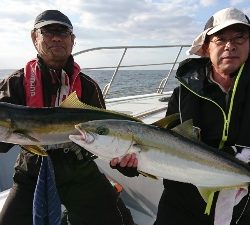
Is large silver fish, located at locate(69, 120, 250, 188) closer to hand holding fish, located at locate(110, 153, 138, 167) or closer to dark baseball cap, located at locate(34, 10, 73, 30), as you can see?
hand holding fish, located at locate(110, 153, 138, 167)

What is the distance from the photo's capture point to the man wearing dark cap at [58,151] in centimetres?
369

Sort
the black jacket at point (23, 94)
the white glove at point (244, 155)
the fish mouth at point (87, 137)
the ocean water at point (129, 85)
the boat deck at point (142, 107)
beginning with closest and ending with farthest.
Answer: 1. the fish mouth at point (87, 137)
2. the white glove at point (244, 155)
3. the black jacket at point (23, 94)
4. the boat deck at point (142, 107)
5. the ocean water at point (129, 85)

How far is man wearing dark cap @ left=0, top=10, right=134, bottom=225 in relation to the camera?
3691 mm

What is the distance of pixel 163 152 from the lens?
8.49 feet

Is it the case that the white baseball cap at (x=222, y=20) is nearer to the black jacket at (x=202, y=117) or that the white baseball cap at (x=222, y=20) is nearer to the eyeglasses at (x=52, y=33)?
the black jacket at (x=202, y=117)

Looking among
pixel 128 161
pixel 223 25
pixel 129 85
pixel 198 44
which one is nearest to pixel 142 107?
pixel 198 44

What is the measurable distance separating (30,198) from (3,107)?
1280mm

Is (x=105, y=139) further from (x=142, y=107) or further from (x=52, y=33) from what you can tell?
(x=142, y=107)

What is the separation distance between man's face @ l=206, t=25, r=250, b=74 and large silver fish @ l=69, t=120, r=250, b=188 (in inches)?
26.3

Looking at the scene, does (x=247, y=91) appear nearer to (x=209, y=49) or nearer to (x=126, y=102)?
(x=209, y=49)

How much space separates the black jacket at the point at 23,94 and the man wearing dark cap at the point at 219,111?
108 centimetres

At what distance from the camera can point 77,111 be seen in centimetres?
288

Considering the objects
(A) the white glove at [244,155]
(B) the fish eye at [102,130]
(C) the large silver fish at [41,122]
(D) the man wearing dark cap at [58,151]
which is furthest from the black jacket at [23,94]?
(A) the white glove at [244,155]

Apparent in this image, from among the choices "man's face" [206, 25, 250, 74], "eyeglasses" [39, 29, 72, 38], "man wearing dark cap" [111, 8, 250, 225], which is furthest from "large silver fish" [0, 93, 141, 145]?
"eyeglasses" [39, 29, 72, 38]
